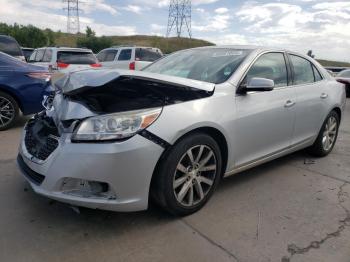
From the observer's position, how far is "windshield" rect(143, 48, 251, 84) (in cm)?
393

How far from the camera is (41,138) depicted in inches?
131

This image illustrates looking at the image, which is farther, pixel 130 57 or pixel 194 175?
pixel 130 57

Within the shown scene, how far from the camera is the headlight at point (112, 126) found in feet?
9.43

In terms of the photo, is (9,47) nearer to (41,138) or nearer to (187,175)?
(41,138)

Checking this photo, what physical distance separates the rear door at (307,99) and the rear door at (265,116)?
168mm

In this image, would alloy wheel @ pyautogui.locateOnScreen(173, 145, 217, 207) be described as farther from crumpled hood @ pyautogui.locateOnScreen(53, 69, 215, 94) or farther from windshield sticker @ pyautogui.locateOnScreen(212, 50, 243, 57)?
windshield sticker @ pyautogui.locateOnScreen(212, 50, 243, 57)

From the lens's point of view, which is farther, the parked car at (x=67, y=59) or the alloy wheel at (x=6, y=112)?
the parked car at (x=67, y=59)

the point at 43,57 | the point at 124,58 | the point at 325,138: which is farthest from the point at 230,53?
the point at 124,58

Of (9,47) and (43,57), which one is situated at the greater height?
(9,47)

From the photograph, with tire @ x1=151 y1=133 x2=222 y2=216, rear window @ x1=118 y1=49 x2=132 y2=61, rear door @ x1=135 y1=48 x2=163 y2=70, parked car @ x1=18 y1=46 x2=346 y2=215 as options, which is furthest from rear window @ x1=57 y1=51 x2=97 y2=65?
tire @ x1=151 y1=133 x2=222 y2=216

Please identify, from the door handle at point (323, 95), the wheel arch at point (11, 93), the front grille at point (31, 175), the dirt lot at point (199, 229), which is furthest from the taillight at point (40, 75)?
the door handle at point (323, 95)

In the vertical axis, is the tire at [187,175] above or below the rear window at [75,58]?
below

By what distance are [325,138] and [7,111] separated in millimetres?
5201

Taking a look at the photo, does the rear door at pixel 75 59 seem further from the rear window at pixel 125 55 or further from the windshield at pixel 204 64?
the windshield at pixel 204 64
